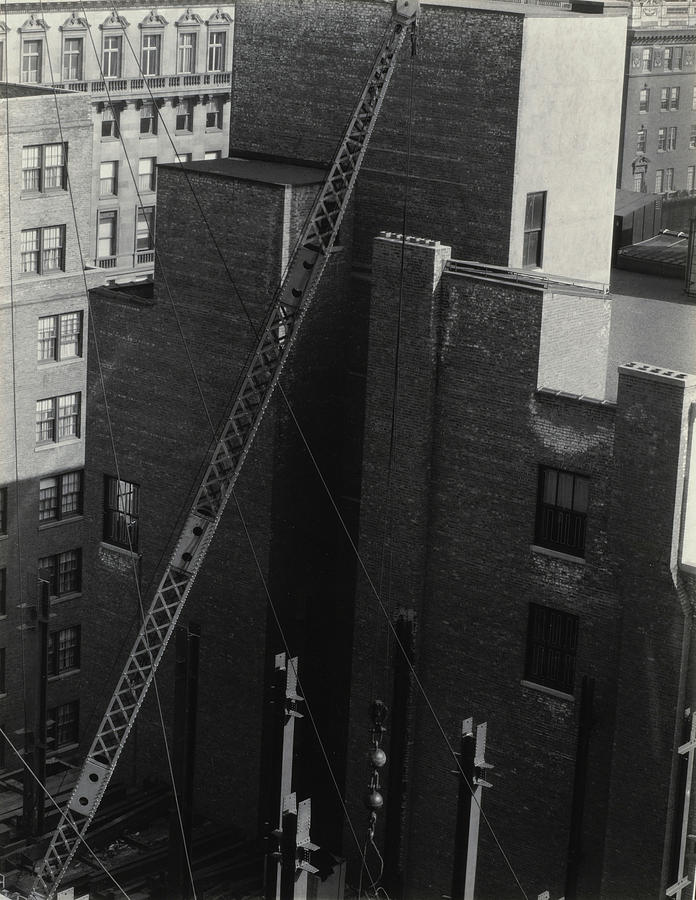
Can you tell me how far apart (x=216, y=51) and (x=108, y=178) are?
27.1 ft

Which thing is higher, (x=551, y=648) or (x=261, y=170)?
(x=261, y=170)

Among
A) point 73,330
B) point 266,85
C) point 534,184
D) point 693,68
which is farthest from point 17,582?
point 693,68

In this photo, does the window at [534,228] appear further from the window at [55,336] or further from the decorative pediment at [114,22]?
the decorative pediment at [114,22]

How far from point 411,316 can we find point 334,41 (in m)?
8.99

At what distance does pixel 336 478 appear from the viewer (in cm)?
4462

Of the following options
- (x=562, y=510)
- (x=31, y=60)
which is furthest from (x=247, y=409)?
(x=31, y=60)

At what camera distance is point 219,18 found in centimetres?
7844

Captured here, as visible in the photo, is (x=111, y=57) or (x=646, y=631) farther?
(x=111, y=57)

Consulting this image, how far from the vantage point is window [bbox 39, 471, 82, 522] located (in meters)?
54.2

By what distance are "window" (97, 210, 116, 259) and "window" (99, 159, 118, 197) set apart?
99cm

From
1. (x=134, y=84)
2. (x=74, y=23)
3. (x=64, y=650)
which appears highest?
(x=74, y=23)

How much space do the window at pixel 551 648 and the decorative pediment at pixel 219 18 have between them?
47.1m

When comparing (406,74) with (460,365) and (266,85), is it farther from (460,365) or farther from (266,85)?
(460,365)

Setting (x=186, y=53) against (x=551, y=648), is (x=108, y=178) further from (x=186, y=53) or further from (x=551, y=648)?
(x=551, y=648)
